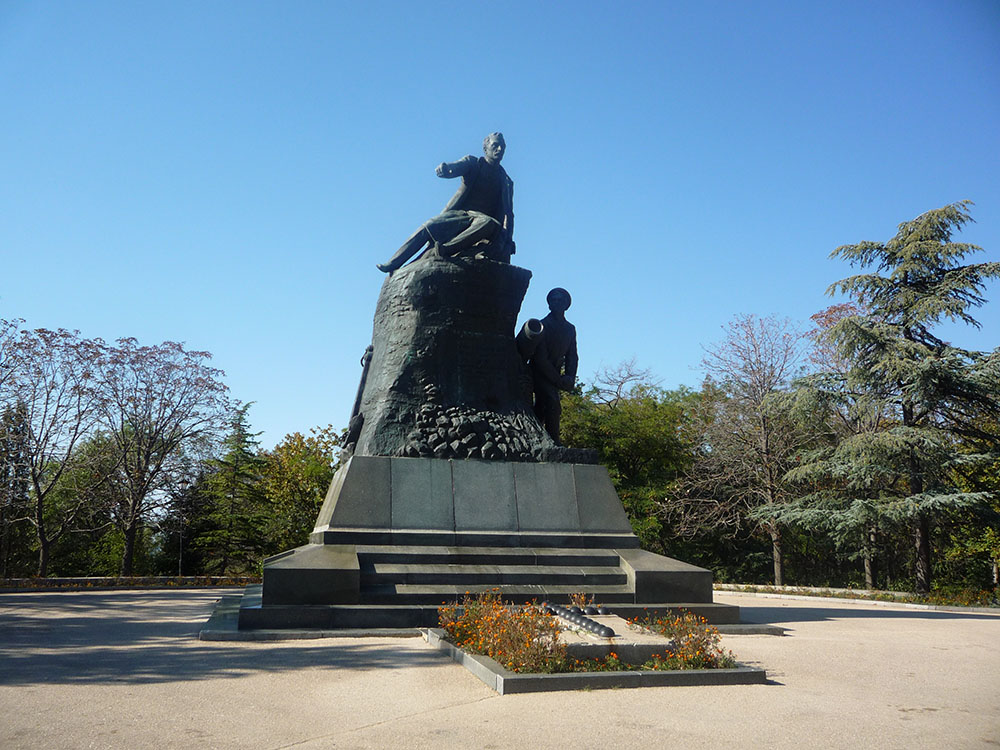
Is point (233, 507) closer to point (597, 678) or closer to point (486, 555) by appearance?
point (486, 555)

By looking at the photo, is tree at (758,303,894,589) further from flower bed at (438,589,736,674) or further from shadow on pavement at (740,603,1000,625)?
flower bed at (438,589,736,674)

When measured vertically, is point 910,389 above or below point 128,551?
above

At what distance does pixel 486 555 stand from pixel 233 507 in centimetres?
1857

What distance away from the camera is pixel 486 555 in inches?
362

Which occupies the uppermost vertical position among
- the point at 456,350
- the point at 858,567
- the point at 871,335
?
the point at 871,335

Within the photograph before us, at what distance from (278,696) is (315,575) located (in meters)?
3.22

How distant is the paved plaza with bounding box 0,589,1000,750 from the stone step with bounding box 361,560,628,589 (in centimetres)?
112

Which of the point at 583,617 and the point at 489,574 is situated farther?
the point at 489,574

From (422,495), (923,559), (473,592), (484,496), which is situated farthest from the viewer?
(923,559)

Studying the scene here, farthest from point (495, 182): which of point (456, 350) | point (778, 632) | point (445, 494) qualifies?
point (778, 632)

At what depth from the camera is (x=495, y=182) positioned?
39.3ft

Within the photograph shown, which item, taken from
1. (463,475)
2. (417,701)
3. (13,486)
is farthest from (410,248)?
(13,486)

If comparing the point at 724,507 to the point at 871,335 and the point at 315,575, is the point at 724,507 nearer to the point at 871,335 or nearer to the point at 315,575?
the point at 871,335

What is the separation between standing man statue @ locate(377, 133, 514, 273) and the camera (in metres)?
11.4
